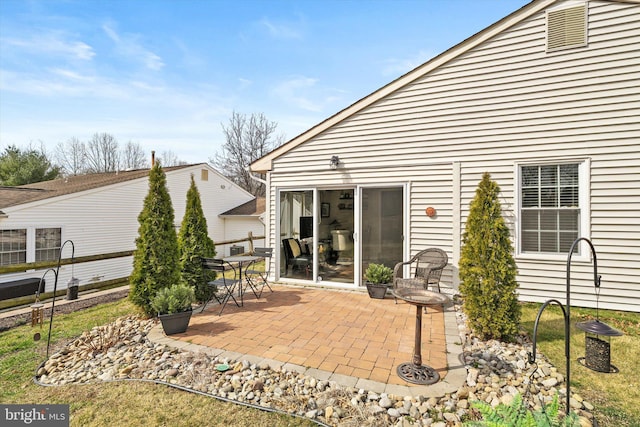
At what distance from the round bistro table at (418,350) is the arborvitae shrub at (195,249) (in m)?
3.58

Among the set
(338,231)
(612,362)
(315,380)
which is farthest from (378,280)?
(612,362)

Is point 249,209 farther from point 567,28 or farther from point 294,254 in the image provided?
point 567,28

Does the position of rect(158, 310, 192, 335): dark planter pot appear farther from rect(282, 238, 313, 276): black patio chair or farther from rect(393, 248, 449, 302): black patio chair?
rect(393, 248, 449, 302): black patio chair

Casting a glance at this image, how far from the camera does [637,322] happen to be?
4.25m

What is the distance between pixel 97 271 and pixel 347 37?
41.9ft

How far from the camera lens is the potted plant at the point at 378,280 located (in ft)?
17.9

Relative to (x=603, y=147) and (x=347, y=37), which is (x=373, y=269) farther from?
(x=347, y=37)

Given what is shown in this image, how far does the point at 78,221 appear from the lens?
11.1m

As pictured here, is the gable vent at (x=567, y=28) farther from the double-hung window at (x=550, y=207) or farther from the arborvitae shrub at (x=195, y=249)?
the arborvitae shrub at (x=195, y=249)

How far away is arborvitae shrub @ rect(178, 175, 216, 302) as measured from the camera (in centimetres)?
506

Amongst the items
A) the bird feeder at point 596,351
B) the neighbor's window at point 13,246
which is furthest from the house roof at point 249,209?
the bird feeder at point 596,351

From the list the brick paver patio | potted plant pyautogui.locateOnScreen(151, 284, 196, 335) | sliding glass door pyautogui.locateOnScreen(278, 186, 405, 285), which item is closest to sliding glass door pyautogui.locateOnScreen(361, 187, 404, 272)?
sliding glass door pyautogui.locateOnScreen(278, 186, 405, 285)

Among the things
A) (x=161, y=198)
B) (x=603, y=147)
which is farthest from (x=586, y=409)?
(x=161, y=198)

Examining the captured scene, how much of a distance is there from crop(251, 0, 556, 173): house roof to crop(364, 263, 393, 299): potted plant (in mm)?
3170
